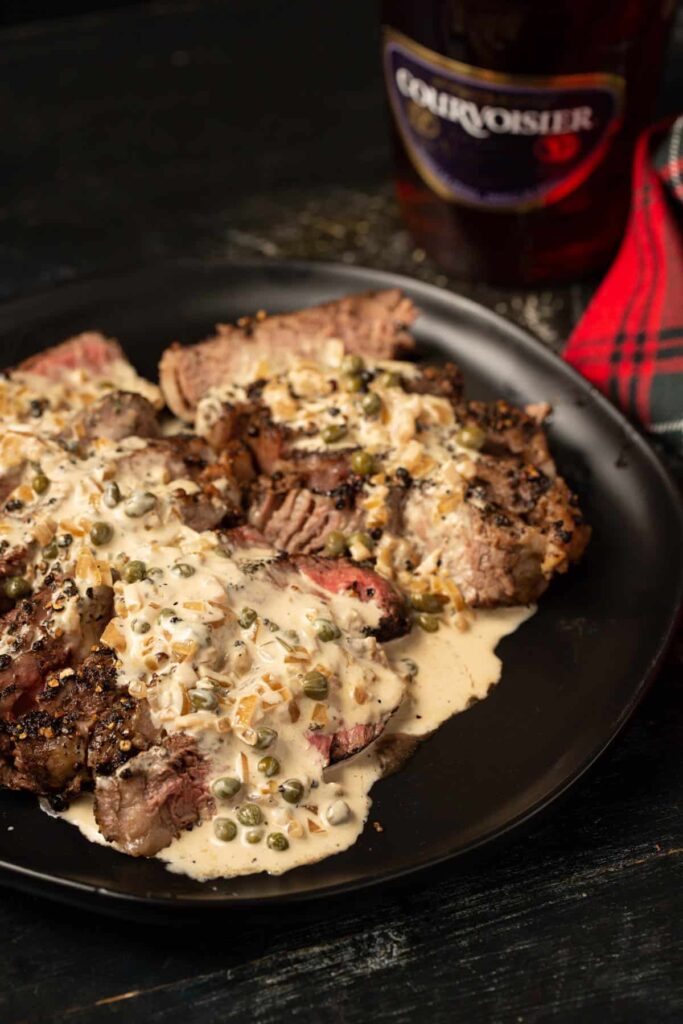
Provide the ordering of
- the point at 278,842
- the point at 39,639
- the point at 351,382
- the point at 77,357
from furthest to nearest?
the point at 77,357 < the point at 351,382 < the point at 39,639 < the point at 278,842

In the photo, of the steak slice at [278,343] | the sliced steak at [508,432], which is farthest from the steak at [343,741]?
the steak slice at [278,343]

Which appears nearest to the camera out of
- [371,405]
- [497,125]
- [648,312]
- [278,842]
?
[278,842]

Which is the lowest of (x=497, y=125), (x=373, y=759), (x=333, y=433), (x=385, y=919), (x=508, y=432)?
(x=385, y=919)

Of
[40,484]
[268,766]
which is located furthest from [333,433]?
[268,766]

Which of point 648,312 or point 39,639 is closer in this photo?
point 39,639

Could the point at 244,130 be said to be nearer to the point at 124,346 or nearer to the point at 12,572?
the point at 124,346

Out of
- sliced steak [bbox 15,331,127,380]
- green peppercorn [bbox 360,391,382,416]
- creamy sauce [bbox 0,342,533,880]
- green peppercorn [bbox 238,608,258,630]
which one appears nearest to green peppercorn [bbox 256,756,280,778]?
creamy sauce [bbox 0,342,533,880]

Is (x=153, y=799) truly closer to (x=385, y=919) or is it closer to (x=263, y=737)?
(x=263, y=737)
